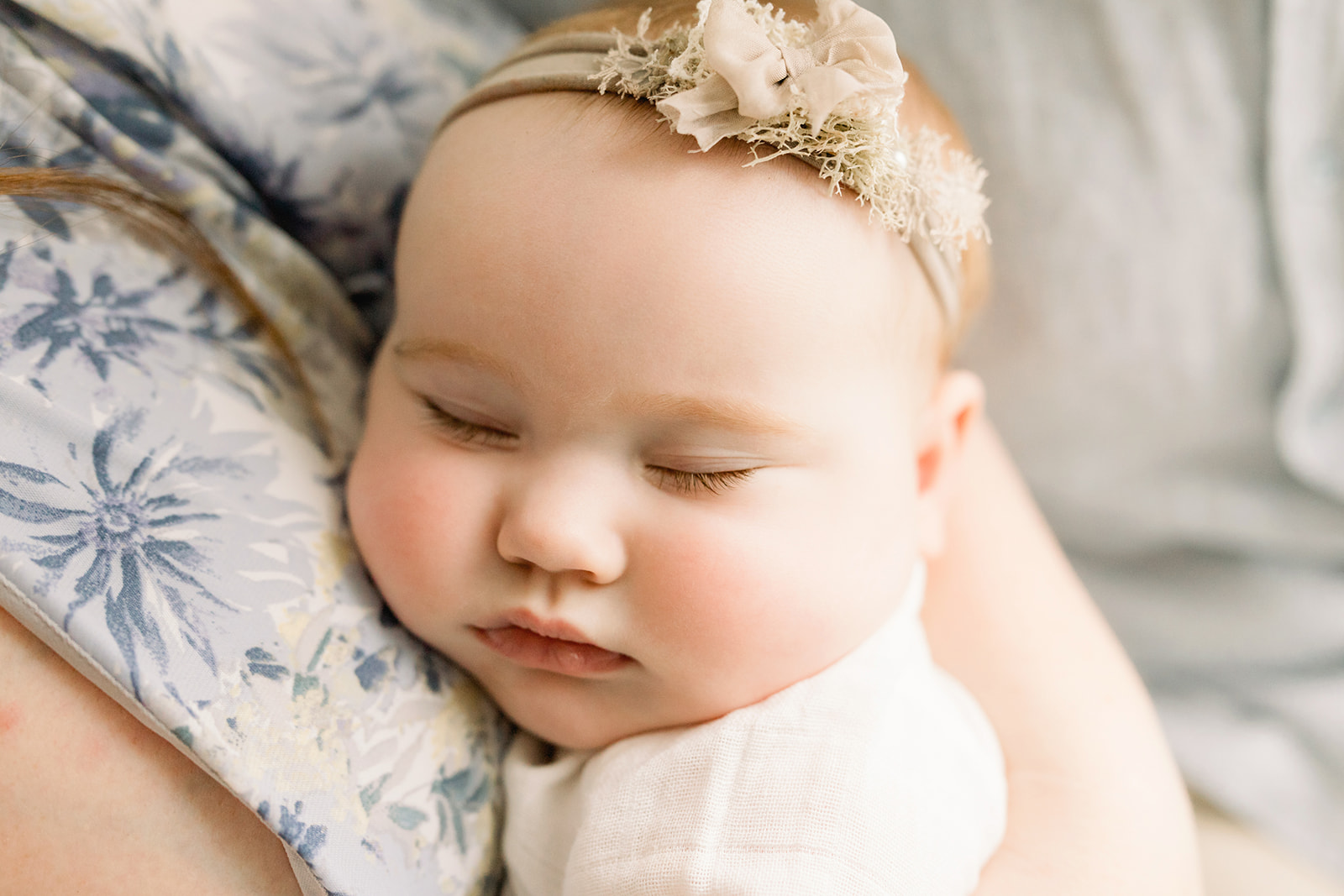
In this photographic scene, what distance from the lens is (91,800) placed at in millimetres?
750

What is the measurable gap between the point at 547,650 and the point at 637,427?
240 mm

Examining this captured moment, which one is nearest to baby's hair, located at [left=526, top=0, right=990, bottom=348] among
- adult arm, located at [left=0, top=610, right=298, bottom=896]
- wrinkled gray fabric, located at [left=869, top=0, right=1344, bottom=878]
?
wrinkled gray fabric, located at [left=869, top=0, right=1344, bottom=878]

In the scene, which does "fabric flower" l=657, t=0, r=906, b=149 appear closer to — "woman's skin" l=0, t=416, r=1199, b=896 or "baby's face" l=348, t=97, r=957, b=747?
"baby's face" l=348, t=97, r=957, b=747

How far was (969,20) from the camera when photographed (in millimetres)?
1347

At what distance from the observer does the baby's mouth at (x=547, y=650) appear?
0.95 meters

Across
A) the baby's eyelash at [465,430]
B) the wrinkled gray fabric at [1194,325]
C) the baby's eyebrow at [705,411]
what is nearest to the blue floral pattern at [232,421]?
the baby's eyelash at [465,430]

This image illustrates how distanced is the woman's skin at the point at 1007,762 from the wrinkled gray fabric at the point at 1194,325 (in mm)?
289

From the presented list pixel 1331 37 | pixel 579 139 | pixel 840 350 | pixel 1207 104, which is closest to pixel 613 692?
pixel 840 350

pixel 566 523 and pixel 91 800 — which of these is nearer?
pixel 91 800

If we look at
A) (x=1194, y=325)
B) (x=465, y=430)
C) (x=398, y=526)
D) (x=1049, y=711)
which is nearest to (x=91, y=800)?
(x=398, y=526)

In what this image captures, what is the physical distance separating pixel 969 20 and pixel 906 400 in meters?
0.64

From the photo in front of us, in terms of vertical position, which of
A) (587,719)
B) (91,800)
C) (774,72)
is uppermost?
(774,72)

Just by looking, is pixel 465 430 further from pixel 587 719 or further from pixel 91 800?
pixel 91 800

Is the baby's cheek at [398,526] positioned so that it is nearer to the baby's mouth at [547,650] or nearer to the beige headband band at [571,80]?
the baby's mouth at [547,650]
